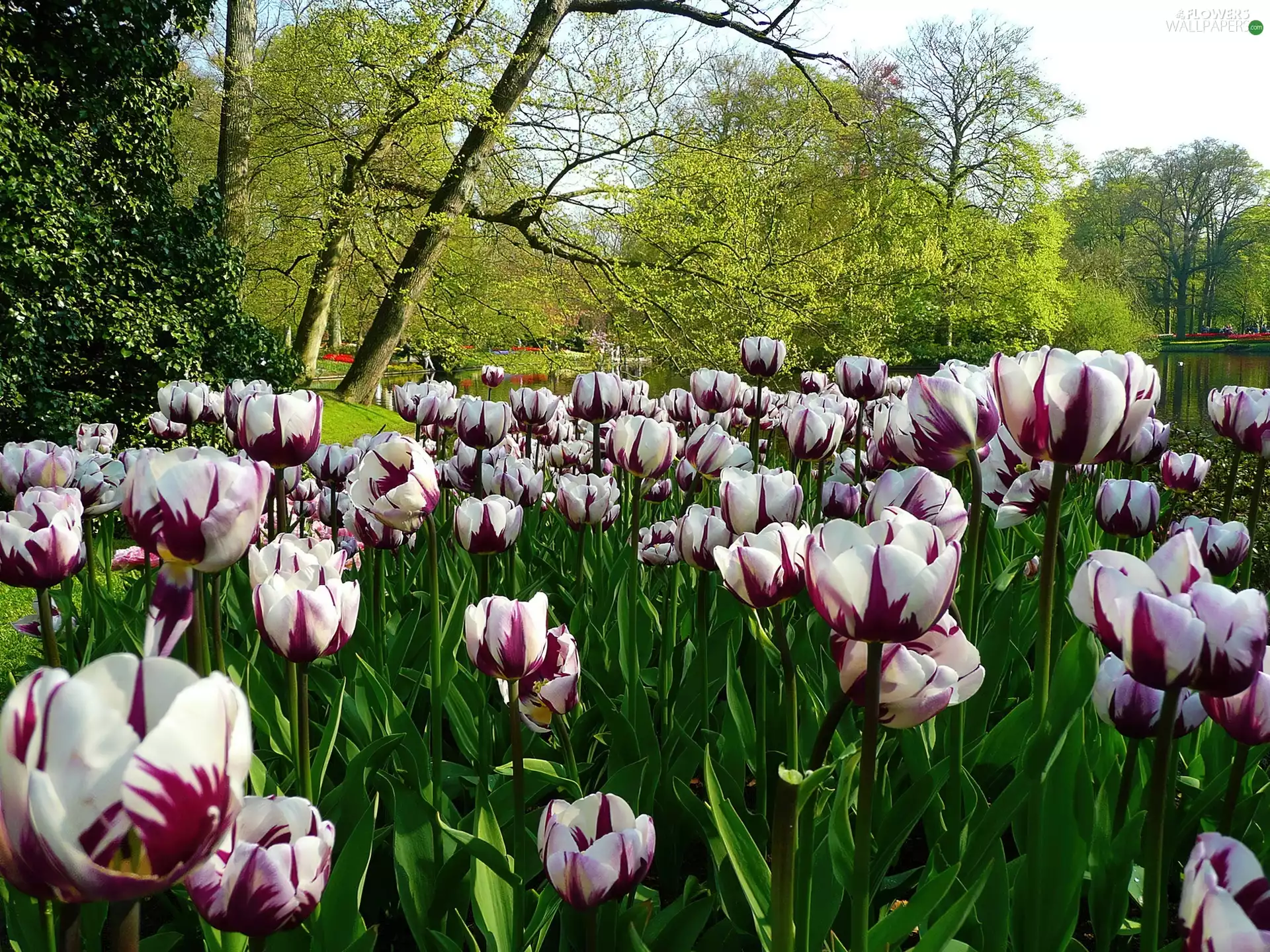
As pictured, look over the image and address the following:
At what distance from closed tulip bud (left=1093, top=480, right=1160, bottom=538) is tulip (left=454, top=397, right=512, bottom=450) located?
1795 mm

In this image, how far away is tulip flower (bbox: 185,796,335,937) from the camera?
0.97 metres

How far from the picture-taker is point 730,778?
170 cm

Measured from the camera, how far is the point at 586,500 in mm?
2867

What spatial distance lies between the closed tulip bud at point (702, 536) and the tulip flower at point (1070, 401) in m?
0.72

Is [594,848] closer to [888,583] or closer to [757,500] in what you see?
[888,583]

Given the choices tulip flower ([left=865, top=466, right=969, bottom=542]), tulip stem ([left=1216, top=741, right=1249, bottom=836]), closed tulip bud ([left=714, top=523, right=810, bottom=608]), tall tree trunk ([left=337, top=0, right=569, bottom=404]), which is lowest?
tulip stem ([left=1216, top=741, right=1249, bottom=836])

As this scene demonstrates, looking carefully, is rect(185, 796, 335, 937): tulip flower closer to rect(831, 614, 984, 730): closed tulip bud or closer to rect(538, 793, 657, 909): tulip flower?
rect(538, 793, 657, 909): tulip flower

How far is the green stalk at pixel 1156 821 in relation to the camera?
959 mm

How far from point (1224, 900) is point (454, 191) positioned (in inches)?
487

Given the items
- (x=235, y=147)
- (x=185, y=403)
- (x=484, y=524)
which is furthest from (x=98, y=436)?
(x=235, y=147)

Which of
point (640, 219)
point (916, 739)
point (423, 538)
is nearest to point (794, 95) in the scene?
point (640, 219)

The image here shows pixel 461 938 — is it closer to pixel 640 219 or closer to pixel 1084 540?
pixel 1084 540

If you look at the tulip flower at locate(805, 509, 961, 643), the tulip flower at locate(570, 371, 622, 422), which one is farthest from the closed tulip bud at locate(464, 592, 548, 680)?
the tulip flower at locate(570, 371, 622, 422)

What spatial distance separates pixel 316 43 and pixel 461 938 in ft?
40.3
